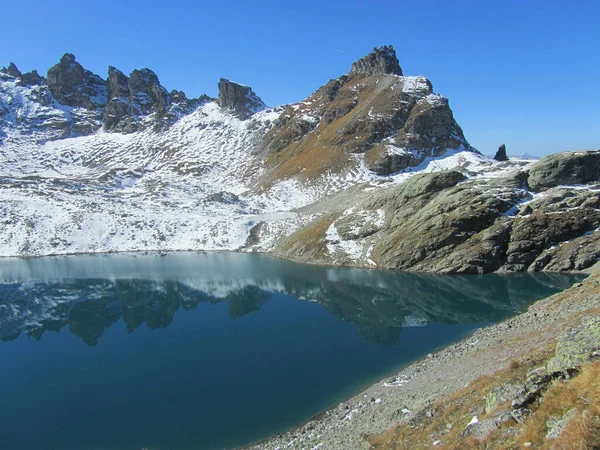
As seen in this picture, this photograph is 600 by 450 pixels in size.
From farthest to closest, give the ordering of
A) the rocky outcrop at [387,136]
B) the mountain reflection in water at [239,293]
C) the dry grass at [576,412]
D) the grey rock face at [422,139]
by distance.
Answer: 1. the rocky outcrop at [387,136]
2. the grey rock face at [422,139]
3. the mountain reflection in water at [239,293]
4. the dry grass at [576,412]

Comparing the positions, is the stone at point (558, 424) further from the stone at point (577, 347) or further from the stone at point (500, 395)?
the stone at point (500, 395)

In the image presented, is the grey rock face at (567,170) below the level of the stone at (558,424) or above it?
above

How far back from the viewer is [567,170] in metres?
88.3

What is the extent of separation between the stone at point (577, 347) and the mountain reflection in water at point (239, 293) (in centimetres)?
3406

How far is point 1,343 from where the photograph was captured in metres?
53.3

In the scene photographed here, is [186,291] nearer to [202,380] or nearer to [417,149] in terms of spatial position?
[202,380]

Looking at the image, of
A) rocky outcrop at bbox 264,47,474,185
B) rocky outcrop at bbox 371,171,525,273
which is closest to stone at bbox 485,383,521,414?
rocky outcrop at bbox 371,171,525,273

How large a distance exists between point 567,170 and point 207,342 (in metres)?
84.0

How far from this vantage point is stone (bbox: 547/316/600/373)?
13.8 meters

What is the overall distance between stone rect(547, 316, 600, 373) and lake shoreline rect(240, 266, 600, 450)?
433 inches

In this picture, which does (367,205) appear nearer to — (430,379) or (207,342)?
(207,342)

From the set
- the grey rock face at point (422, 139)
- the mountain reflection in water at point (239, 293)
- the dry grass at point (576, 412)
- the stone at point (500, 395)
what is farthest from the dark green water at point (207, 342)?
the grey rock face at point (422, 139)

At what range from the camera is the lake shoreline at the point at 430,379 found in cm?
2547

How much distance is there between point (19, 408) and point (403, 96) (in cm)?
17494
